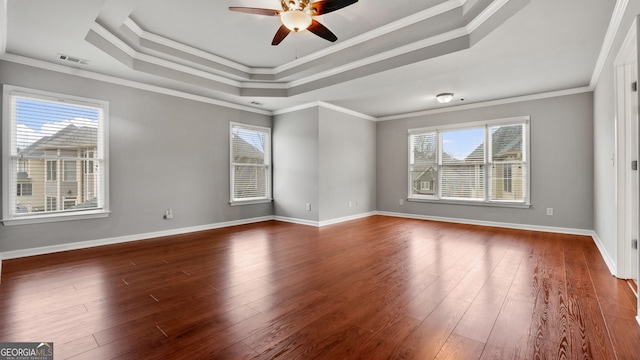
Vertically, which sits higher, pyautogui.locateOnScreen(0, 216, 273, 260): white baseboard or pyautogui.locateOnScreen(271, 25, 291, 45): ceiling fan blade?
pyautogui.locateOnScreen(271, 25, 291, 45): ceiling fan blade

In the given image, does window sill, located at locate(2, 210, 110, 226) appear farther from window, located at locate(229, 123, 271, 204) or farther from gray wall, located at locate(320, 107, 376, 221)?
gray wall, located at locate(320, 107, 376, 221)

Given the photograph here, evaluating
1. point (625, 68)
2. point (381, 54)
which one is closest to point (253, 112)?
point (381, 54)

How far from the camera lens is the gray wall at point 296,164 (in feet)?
19.5

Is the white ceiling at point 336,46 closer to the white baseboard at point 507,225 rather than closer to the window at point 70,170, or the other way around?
the window at point 70,170

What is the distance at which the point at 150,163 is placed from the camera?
479 centimetres

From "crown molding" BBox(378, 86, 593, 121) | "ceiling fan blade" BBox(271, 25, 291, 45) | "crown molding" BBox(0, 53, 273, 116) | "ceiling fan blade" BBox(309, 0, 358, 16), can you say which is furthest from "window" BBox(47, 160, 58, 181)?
"crown molding" BBox(378, 86, 593, 121)

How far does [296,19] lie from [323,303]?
8.46 feet

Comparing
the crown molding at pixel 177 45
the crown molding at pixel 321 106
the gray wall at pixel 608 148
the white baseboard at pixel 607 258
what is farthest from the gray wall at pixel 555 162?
the crown molding at pixel 177 45

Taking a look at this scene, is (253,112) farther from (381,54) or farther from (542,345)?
(542,345)

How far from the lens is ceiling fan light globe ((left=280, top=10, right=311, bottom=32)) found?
272 cm

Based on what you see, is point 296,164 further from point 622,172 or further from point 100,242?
point 622,172

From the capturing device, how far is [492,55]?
11.9ft

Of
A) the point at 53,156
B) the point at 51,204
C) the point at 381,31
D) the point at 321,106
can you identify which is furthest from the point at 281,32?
the point at 51,204

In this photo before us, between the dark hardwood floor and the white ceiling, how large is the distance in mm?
2521
